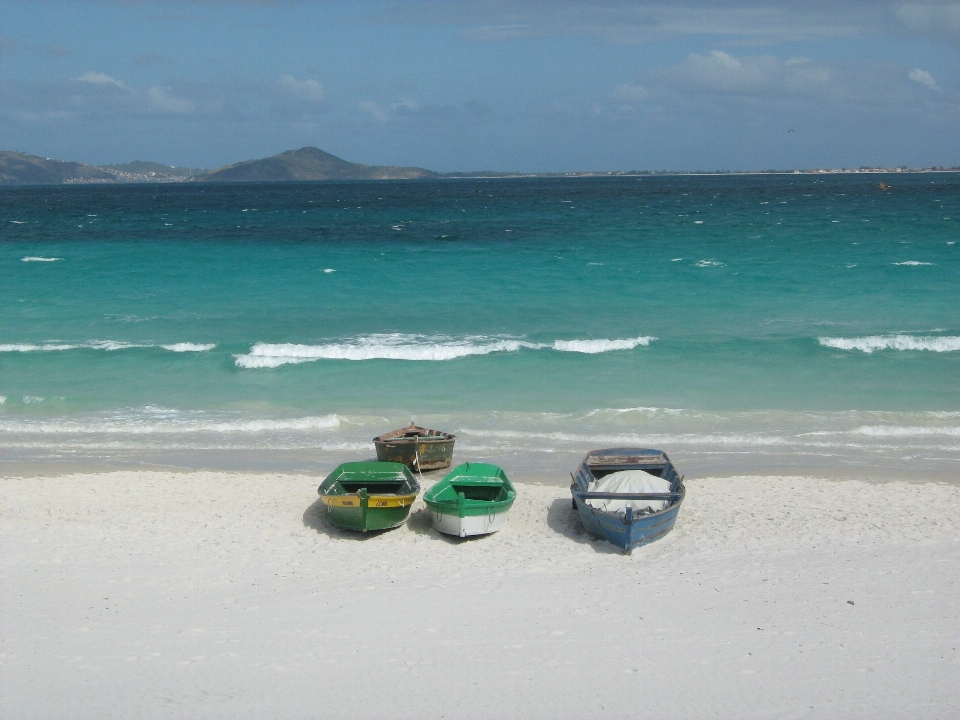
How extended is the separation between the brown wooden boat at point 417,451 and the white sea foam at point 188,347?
1181cm

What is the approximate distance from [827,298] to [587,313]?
30.8 feet

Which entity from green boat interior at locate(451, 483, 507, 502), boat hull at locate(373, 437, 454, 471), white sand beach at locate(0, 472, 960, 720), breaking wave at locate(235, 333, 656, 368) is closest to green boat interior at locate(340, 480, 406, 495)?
white sand beach at locate(0, 472, 960, 720)

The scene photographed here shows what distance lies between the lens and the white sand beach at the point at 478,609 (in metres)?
9.62

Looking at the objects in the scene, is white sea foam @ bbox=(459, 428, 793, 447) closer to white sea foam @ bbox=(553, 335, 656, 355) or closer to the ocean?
the ocean

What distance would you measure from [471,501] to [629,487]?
2651 mm

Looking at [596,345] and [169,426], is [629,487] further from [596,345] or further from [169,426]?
[596,345]

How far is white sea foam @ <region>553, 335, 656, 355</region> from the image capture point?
26547 millimetres

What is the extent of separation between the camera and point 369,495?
46.8 ft

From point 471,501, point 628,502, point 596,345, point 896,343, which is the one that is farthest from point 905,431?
point 471,501

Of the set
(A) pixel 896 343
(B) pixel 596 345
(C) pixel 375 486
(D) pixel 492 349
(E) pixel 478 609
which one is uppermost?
(A) pixel 896 343

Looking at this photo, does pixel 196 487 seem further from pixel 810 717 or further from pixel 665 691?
pixel 810 717

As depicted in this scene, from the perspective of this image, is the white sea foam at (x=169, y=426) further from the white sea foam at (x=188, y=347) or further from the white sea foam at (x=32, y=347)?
the white sea foam at (x=32, y=347)

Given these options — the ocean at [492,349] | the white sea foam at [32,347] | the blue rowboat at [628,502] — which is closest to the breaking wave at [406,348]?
the ocean at [492,349]

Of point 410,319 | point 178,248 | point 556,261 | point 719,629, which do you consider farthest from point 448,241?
point 719,629
